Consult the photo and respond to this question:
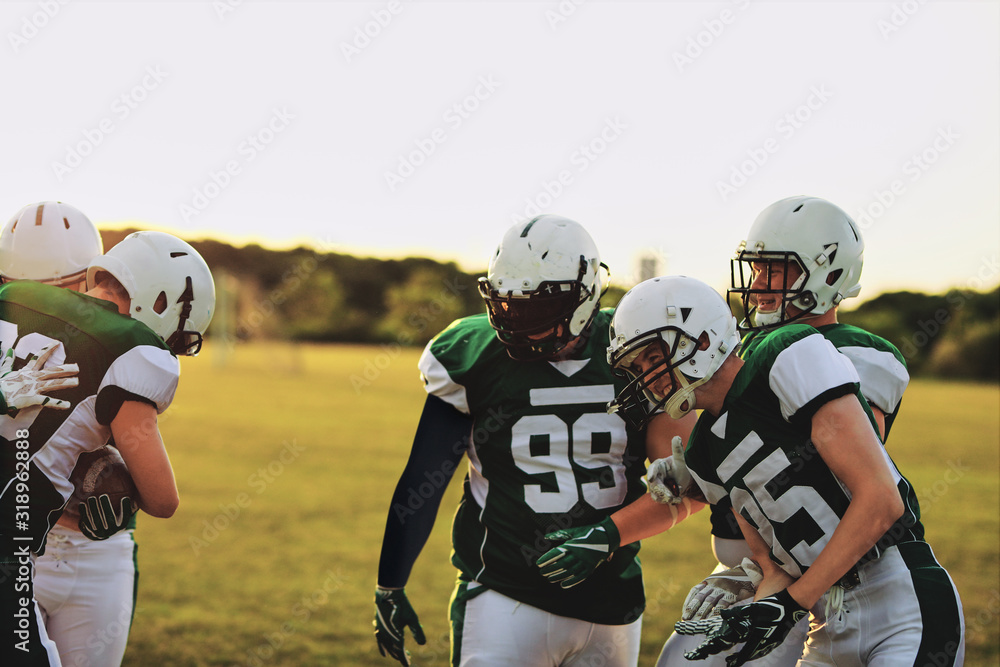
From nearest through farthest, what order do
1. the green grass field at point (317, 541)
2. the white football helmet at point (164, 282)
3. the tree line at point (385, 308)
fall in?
the white football helmet at point (164, 282)
the green grass field at point (317, 541)
the tree line at point (385, 308)

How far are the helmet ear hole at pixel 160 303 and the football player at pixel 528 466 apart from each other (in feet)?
3.42

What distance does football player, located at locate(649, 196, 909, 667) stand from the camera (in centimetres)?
288

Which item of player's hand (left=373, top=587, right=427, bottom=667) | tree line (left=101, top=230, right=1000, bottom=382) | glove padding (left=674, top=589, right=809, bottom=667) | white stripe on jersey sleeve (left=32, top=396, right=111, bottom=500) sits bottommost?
tree line (left=101, top=230, right=1000, bottom=382)

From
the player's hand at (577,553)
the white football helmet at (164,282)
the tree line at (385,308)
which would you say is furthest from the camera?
the tree line at (385,308)

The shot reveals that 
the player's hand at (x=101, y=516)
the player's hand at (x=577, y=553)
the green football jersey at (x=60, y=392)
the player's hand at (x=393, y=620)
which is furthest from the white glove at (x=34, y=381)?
the player's hand at (x=577, y=553)

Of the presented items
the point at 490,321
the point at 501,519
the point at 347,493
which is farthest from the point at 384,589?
the point at 347,493

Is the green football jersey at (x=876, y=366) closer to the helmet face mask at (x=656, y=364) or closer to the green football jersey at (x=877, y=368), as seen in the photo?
the green football jersey at (x=877, y=368)

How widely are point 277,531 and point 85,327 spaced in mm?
8036

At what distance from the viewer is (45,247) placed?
314 cm

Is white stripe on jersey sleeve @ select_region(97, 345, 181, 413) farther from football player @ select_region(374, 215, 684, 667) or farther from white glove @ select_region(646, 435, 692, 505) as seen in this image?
white glove @ select_region(646, 435, 692, 505)

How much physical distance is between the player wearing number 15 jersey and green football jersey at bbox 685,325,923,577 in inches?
20.7

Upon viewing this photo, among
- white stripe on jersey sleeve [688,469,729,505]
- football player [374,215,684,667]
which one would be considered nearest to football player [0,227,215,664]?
football player [374,215,684,667]

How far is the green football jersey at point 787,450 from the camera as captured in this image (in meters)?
2.27

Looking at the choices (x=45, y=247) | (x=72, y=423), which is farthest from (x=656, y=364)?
(x=45, y=247)
